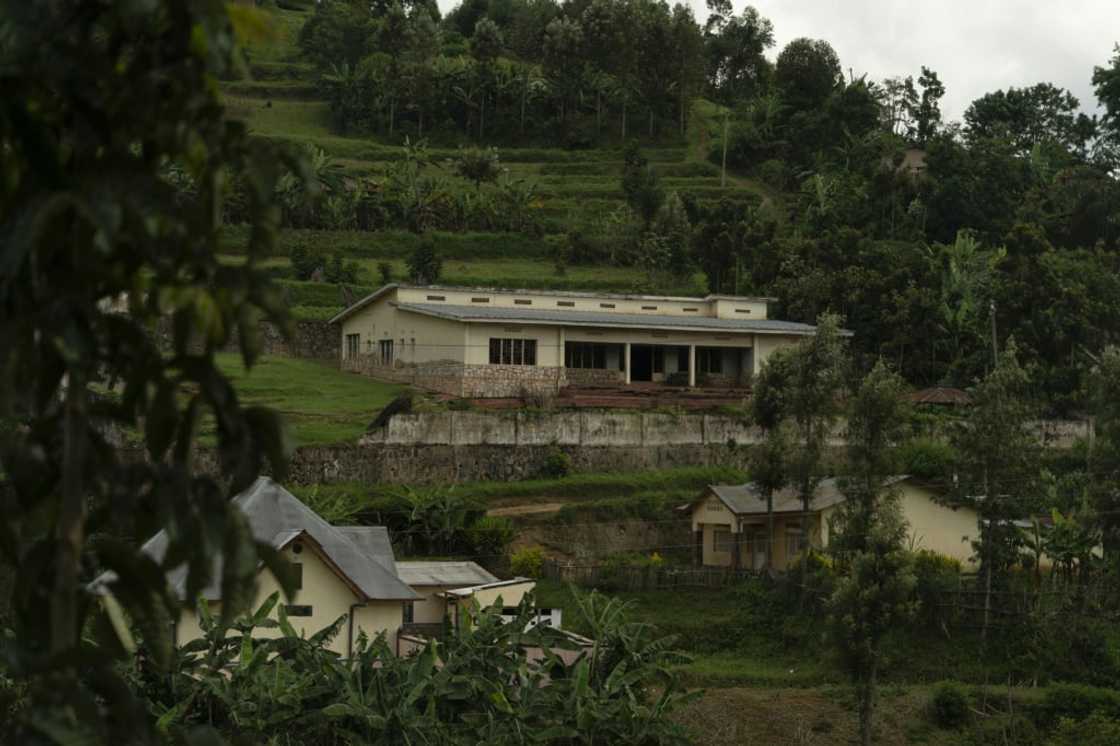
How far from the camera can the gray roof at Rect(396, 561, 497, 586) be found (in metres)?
34.8

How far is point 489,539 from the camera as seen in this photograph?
41094 millimetres

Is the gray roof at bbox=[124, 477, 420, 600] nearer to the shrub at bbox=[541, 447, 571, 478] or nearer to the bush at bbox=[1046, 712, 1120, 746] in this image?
the bush at bbox=[1046, 712, 1120, 746]

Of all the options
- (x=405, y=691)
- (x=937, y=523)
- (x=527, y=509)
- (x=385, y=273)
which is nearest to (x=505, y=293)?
(x=385, y=273)

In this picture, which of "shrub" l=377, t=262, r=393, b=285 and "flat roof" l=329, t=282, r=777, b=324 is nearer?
"flat roof" l=329, t=282, r=777, b=324

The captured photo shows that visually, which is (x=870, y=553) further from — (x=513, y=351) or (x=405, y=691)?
(x=513, y=351)

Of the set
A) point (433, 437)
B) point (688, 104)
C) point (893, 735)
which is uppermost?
point (688, 104)

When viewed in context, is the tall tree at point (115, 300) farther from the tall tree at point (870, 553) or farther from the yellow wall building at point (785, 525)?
the yellow wall building at point (785, 525)

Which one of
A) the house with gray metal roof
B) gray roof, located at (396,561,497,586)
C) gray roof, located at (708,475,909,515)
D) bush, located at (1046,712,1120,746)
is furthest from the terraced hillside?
bush, located at (1046,712,1120,746)

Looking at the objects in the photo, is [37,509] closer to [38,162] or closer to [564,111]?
[38,162]

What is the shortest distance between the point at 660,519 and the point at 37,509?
40.1 m

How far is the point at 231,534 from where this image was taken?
4453mm

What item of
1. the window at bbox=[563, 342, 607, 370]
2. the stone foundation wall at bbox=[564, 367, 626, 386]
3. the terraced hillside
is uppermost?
the terraced hillside

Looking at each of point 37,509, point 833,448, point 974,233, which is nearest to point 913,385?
point 833,448

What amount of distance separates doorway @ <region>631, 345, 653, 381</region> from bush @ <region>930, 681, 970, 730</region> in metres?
25.4
